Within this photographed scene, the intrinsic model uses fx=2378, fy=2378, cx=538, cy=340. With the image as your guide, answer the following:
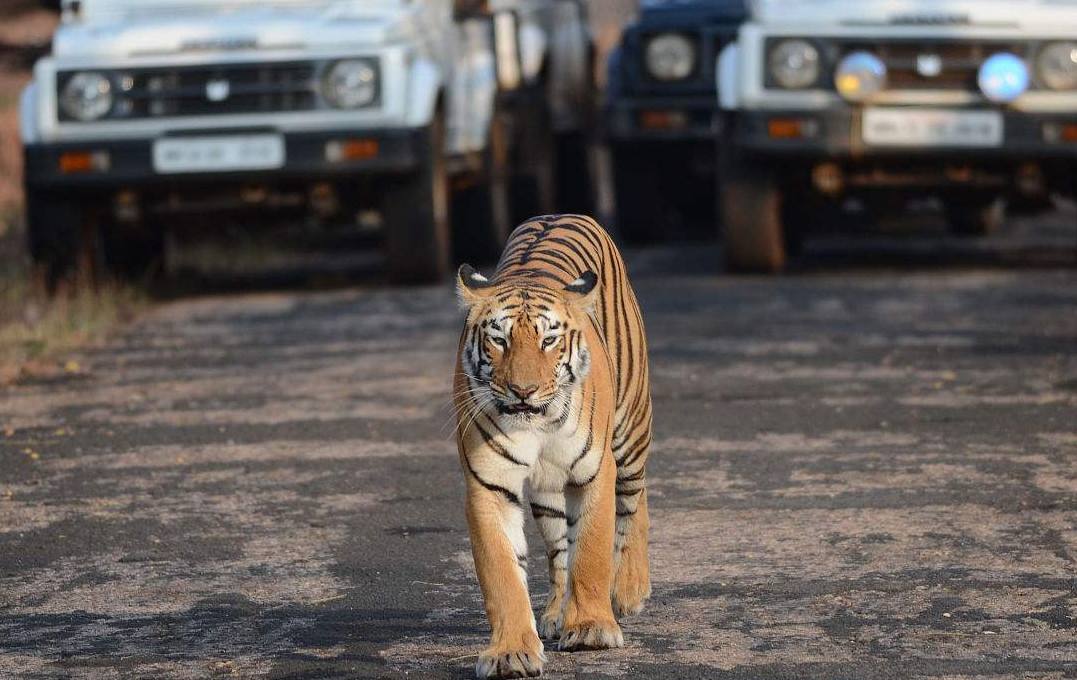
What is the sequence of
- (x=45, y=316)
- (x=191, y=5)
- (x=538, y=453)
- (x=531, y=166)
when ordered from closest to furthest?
(x=538, y=453) → (x=45, y=316) → (x=191, y=5) → (x=531, y=166)

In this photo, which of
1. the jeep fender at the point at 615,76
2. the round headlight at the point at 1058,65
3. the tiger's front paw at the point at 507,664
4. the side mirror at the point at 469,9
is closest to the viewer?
the tiger's front paw at the point at 507,664

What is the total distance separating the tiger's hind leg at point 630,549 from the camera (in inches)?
220

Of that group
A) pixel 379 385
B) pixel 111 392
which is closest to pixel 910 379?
pixel 379 385

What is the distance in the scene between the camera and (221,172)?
41.9ft

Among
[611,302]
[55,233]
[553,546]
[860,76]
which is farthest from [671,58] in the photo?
[553,546]

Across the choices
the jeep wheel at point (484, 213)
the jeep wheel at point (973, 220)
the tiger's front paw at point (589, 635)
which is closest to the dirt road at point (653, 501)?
the tiger's front paw at point (589, 635)

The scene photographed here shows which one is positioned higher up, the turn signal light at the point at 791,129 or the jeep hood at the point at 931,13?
the jeep hood at the point at 931,13

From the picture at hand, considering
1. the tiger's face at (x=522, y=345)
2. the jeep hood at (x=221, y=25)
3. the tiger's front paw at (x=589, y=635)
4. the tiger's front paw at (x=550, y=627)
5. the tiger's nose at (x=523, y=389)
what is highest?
the jeep hood at (x=221, y=25)

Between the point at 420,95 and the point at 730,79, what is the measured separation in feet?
5.62

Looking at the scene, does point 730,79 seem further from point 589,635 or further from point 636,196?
point 589,635

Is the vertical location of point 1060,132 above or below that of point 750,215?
above

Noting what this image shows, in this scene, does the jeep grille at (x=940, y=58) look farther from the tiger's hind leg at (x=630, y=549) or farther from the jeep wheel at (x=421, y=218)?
the tiger's hind leg at (x=630, y=549)

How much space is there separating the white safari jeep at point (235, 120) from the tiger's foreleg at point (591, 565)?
7.70m

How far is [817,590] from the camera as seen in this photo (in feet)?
19.0
